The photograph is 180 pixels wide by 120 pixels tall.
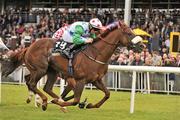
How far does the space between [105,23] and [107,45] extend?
15803 millimetres

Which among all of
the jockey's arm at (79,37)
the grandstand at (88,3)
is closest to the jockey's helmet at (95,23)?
the jockey's arm at (79,37)

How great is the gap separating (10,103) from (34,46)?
216 cm

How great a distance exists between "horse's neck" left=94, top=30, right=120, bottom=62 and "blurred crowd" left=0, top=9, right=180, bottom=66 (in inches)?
305

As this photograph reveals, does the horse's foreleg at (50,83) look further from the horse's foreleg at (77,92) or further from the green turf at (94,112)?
the horse's foreleg at (77,92)

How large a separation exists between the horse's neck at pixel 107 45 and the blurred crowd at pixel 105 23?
305 inches

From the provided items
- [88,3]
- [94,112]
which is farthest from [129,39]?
[88,3]

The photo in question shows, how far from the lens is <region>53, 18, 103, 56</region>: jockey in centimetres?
994

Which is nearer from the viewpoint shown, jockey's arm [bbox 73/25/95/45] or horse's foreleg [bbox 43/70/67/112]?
jockey's arm [bbox 73/25/95/45]

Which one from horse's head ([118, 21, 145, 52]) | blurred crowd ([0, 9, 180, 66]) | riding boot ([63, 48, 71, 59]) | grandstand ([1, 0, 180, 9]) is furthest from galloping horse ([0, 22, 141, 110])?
grandstand ([1, 0, 180, 9])

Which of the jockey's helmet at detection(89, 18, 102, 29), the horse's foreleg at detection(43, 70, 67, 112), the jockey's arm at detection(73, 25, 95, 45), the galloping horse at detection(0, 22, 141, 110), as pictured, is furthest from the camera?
the horse's foreleg at detection(43, 70, 67, 112)

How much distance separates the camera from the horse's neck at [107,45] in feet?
32.1

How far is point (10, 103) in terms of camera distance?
40.9ft

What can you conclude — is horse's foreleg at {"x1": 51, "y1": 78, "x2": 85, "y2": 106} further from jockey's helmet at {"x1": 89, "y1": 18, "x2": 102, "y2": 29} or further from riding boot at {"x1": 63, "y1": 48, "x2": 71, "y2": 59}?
jockey's helmet at {"x1": 89, "y1": 18, "x2": 102, "y2": 29}

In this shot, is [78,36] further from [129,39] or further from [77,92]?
[77,92]
